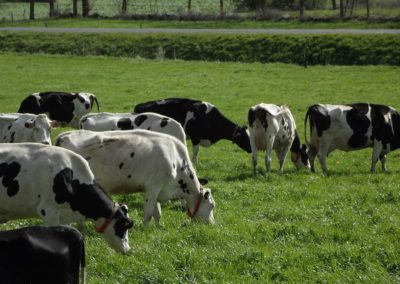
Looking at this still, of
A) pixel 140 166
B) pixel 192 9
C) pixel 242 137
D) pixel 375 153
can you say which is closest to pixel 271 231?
pixel 140 166

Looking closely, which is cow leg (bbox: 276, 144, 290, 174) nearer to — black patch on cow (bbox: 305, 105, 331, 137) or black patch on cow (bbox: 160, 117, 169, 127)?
black patch on cow (bbox: 305, 105, 331, 137)

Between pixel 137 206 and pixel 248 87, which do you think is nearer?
pixel 137 206

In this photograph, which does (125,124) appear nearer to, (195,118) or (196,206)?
(195,118)

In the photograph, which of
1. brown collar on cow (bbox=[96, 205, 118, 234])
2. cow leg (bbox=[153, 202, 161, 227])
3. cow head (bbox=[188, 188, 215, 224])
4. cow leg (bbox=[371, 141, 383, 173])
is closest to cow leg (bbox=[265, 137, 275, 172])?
cow leg (bbox=[371, 141, 383, 173])

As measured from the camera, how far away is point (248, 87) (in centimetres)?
3569

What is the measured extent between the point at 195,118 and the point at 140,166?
7.40m

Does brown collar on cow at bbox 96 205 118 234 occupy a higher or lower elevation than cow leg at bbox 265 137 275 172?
higher

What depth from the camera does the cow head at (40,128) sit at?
675 inches

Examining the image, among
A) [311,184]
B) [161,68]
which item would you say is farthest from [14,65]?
[311,184]

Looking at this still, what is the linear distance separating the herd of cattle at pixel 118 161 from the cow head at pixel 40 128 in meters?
0.02

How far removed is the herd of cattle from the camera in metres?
8.03

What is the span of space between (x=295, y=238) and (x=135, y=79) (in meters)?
28.7

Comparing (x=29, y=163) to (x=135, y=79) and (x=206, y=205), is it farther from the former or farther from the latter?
(x=135, y=79)

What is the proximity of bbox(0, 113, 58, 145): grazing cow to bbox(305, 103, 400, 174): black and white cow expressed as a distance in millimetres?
6871
